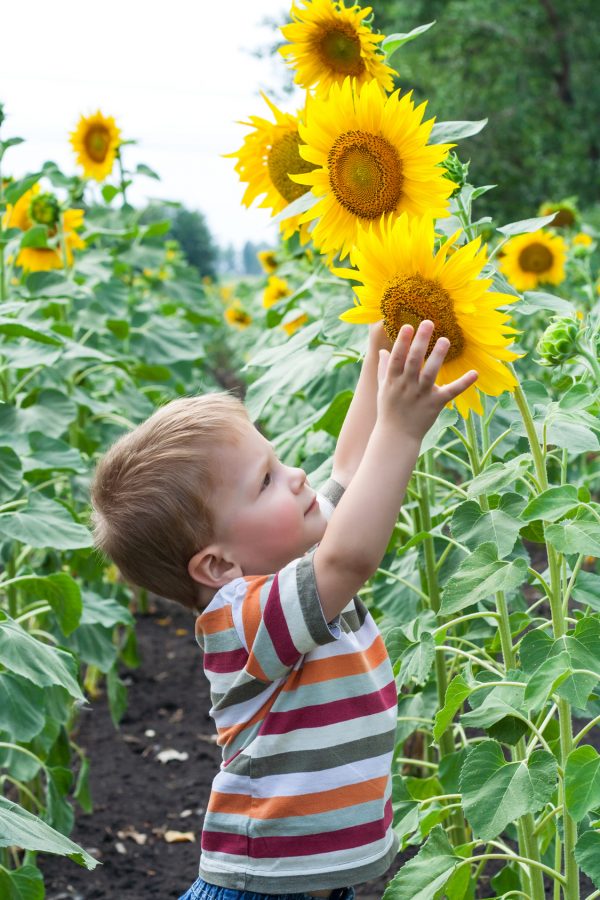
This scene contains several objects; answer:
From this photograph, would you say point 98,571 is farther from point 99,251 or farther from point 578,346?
point 578,346

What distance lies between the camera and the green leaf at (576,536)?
1254 mm

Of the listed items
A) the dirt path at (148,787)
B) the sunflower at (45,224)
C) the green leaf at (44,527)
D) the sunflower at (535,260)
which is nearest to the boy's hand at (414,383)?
the green leaf at (44,527)

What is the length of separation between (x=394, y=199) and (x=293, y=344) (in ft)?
2.05

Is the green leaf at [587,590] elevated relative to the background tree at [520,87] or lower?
lower

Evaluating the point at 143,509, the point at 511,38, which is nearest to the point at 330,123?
the point at 143,509

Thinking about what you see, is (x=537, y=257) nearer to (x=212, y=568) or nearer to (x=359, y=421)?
(x=359, y=421)

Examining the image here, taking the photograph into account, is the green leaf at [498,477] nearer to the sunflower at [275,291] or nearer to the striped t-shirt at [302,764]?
the striped t-shirt at [302,764]

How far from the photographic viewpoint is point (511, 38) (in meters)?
15.6

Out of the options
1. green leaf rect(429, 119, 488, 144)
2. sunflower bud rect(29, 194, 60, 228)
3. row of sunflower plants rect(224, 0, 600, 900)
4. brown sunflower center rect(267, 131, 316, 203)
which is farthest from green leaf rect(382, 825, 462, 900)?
sunflower bud rect(29, 194, 60, 228)

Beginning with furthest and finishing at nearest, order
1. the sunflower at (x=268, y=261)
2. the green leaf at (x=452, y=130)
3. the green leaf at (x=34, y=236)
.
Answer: the sunflower at (x=268, y=261)
the green leaf at (x=34, y=236)
the green leaf at (x=452, y=130)

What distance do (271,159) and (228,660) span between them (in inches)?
42.7

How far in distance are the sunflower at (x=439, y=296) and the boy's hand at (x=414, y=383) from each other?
3cm

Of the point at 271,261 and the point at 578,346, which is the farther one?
the point at 271,261

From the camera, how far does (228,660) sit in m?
1.45
